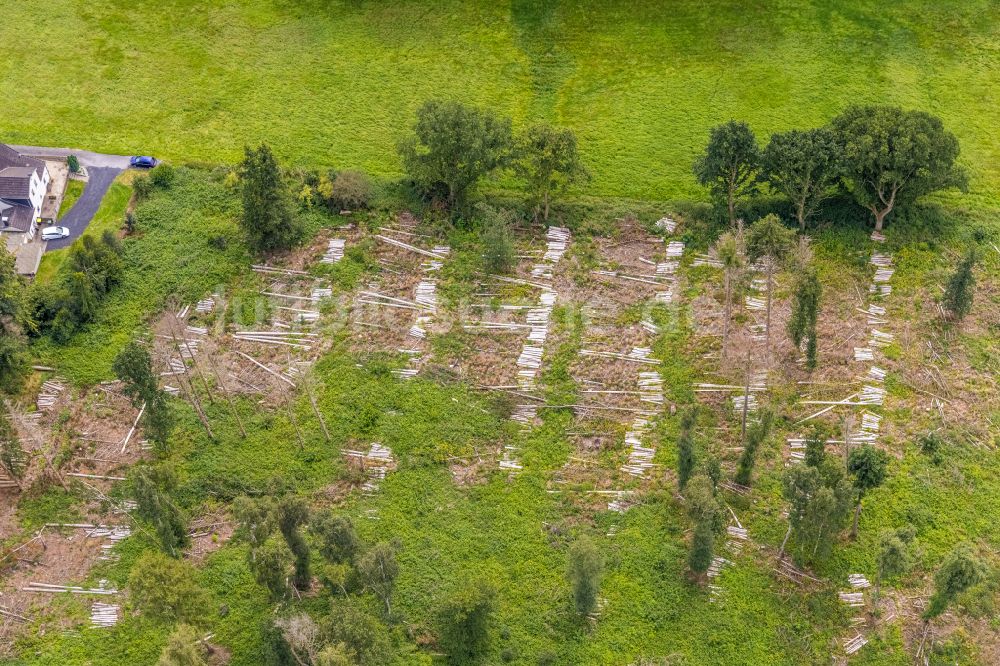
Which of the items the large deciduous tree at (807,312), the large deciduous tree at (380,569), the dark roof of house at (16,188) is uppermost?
the dark roof of house at (16,188)

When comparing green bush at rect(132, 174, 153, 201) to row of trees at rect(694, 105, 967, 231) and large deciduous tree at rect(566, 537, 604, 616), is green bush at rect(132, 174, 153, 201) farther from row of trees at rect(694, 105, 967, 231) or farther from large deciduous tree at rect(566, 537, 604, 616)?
large deciduous tree at rect(566, 537, 604, 616)

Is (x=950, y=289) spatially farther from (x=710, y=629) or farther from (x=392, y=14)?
(x=392, y=14)

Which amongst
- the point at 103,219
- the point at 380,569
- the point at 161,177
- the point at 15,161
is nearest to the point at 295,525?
the point at 380,569

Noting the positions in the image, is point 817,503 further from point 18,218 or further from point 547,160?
point 18,218

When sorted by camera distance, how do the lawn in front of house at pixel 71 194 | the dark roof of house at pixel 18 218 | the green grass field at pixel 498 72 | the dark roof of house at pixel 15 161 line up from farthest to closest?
the green grass field at pixel 498 72
the lawn in front of house at pixel 71 194
the dark roof of house at pixel 15 161
the dark roof of house at pixel 18 218

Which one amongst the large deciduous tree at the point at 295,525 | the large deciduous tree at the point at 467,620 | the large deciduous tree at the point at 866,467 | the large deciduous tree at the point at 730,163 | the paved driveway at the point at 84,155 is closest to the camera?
the large deciduous tree at the point at 467,620

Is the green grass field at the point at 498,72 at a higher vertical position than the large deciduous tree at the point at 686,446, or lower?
higher

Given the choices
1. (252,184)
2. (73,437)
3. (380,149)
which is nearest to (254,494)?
(73,437)

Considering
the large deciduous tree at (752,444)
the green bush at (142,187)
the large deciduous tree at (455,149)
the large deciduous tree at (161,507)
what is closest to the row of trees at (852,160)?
the large deciduous tree at (455,149)

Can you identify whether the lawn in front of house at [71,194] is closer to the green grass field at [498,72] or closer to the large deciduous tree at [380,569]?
the green grass field at [498,72]
